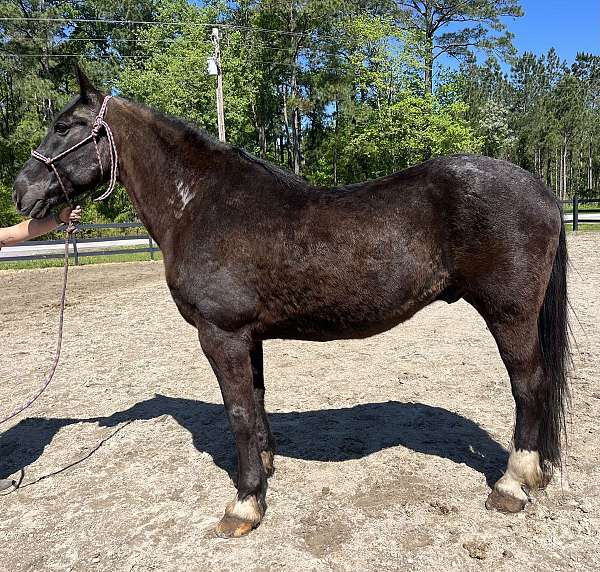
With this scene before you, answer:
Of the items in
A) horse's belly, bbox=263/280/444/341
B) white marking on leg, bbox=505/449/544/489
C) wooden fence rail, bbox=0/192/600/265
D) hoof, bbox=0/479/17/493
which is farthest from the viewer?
wooden fence rail, bbox=0/192/600/265

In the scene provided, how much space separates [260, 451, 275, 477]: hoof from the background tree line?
2519 cm

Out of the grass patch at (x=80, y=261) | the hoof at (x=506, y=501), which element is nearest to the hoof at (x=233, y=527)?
the hoof at (x=506, y=501)

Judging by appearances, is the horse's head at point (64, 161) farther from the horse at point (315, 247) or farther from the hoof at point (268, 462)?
the hoof at point (268, 462)

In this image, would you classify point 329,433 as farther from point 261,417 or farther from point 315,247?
point 315,247

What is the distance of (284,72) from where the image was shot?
32781mm

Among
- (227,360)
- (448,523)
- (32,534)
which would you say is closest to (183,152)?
(227,360)

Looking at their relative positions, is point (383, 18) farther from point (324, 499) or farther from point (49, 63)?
point (324, 499)

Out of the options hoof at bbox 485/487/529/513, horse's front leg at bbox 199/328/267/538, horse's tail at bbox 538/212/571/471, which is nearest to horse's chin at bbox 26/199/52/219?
horse's front leg at bbox 199/328/267/538

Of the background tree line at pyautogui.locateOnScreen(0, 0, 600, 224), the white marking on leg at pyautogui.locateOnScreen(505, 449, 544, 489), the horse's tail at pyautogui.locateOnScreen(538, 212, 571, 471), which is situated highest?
the background tree line at pyautogui.locateOnScreen(0, 0, 600, 224)

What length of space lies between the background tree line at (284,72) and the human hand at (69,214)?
78.9ft

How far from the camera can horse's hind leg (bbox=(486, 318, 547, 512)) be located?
270cm

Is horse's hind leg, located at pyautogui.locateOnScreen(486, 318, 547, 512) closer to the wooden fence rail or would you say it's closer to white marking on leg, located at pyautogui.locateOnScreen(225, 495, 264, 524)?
white marking on leg, located at pyautogui.locateOnScreen(225, 495, 264, 524)

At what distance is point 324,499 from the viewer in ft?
9.80

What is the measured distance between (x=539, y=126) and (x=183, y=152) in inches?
1953
